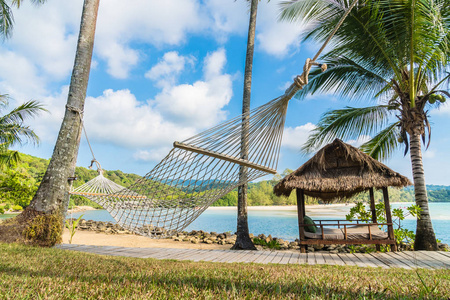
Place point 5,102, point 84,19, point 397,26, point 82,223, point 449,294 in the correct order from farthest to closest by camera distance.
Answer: point 82,223 < point 5,102 < point 397,26 < point 84,19 < point 449,294

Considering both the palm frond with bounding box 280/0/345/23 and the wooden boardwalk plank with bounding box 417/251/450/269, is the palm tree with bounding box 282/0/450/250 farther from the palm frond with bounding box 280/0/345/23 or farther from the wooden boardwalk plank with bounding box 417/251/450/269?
the wooden boardwalk plank with bounding box 417/251/450/269

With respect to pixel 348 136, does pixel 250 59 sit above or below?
above

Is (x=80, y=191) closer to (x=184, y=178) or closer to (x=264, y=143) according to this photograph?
(x=184, y=178)

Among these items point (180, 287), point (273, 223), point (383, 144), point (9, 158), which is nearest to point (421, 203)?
point (383, 144)

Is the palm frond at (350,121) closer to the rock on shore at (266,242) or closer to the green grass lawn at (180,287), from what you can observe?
the rock on shore at (266,242)

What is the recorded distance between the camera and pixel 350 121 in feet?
16.6

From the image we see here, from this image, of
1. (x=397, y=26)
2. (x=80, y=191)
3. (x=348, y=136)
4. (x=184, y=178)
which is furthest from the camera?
(x=348, y=136)

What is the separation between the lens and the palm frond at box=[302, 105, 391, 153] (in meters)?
4.97

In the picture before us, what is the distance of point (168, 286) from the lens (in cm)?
115

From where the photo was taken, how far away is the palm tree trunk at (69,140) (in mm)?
2768

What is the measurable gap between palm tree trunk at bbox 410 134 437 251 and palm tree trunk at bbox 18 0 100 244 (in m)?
4.88

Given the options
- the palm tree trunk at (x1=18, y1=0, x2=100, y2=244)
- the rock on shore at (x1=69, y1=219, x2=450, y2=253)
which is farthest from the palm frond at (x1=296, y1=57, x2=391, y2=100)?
the palm tree trunk at (x1=18, y1=0, x2=100, y2=244)

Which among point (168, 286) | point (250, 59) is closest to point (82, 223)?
point (250, 59)

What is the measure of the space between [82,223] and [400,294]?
10.5 metres
